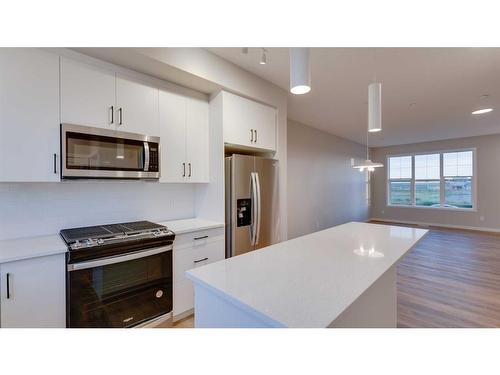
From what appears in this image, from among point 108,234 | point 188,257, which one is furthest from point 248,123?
point 108,234

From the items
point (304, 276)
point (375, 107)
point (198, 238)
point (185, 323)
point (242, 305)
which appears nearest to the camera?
point (242, 305)

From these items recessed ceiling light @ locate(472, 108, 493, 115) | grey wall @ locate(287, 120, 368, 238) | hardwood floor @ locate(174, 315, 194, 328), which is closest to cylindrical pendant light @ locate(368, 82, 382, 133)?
hardwood floor @ locate(174, 315, 194, 328)

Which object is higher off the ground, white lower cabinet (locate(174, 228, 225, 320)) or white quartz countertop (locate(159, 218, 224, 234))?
white quartz countertop (locate(159, 218, 224, 234))

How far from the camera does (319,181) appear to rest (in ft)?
17.8

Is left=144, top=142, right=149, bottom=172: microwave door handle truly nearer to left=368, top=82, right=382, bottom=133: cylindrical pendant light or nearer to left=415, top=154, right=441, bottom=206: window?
left=368, top=82, right=382, bottom=133: cylindrical pendant light

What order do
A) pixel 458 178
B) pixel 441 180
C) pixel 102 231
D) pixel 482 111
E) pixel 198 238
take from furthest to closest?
pixel 441 180, pixel 458 178, pixel 482 111, pixel 198 238, pixel 102 231

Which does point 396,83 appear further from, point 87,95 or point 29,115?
point 29,115

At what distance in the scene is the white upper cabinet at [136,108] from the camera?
1.93m

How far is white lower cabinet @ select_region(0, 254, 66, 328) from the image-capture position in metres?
1.36

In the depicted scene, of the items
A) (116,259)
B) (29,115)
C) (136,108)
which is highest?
(136,108)

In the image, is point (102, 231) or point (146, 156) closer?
point (102, 231)

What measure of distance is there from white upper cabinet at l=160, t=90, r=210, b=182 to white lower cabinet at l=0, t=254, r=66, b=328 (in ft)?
3.45

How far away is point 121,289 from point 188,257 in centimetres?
59
